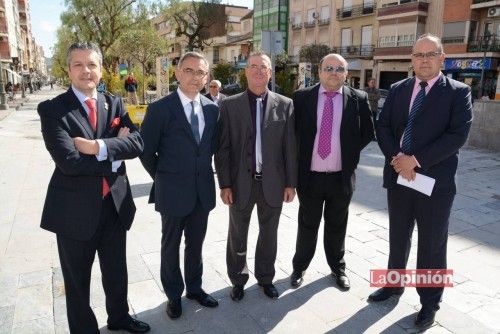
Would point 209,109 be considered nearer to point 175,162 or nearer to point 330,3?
point 175,162

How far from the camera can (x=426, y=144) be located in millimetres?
2920

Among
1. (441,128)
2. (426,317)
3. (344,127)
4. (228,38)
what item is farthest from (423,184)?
(228,38)

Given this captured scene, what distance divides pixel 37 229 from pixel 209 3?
42.1 meters

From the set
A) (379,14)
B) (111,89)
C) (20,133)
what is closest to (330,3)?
(379,14)

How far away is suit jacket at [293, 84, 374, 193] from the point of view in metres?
3.30

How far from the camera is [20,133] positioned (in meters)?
12.6

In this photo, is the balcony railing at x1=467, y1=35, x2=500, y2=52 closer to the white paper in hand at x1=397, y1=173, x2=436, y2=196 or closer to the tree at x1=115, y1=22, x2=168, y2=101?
the tree at x1=115, y1=22, x2=168, y2=101

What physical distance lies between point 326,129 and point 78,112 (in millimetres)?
1945

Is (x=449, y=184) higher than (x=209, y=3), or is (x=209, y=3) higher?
(x=209, y=3)

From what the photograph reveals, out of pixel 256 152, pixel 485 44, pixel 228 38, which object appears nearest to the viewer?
pixel 256 152

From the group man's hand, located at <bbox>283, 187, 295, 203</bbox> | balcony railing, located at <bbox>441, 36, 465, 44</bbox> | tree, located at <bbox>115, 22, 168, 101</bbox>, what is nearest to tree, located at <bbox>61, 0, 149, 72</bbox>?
tree, located at <bbox>115, 22, 168, 101</bbox>

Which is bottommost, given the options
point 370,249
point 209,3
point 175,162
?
point 370,249

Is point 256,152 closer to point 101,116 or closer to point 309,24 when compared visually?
point 101,116

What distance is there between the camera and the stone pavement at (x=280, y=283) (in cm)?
295
